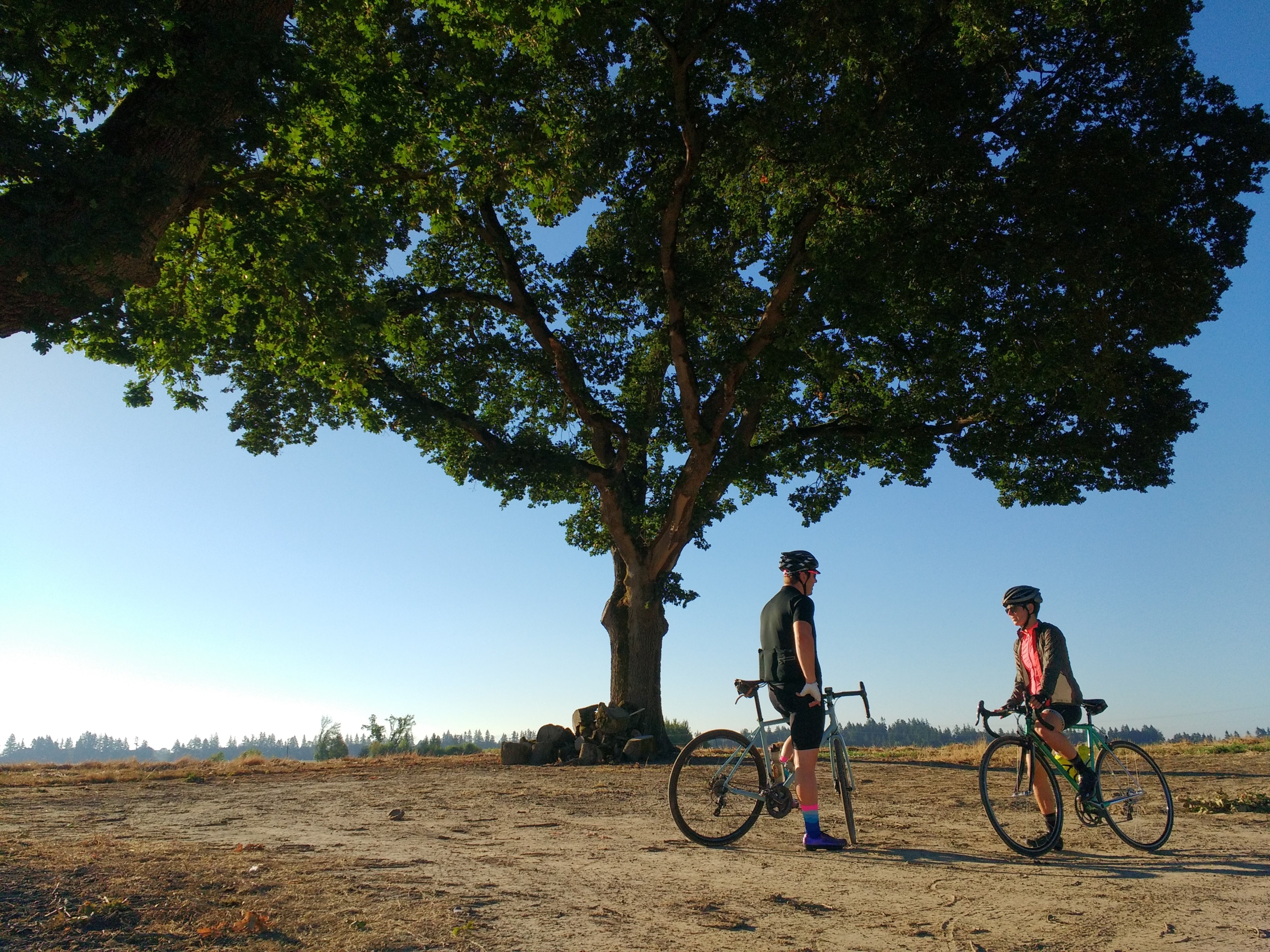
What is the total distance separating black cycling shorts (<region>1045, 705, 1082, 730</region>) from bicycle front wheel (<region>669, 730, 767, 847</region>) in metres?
2.35

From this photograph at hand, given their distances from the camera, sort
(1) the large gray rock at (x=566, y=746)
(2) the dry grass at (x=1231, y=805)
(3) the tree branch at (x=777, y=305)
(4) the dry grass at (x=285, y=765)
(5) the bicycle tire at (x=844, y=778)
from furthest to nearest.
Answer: (1) the large gray rock at (x=566, y=746)
(3) the tree branch at (x=777, y=305)
(4) the dry grass at (x=285, y=765)
(2) the dry grass at (x=1231, y=805)
(5) the bicycle tire at (x=844, y=778)

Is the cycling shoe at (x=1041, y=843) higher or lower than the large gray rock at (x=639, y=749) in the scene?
lower

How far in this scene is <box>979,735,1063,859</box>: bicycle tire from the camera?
6426mm

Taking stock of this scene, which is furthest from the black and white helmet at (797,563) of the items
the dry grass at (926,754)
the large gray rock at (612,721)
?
the large gray rock at (612,721)

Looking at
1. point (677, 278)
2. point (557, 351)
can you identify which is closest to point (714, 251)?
point (677, 278)

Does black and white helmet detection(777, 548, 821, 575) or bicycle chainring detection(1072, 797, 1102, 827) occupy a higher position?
black and white helmet detection(777, 548, 821, 575)

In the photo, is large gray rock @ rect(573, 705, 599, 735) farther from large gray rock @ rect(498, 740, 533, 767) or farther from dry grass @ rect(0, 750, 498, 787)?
dry grass @ rect(0, 750, 498, 787)

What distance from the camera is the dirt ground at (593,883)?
4.15 metres

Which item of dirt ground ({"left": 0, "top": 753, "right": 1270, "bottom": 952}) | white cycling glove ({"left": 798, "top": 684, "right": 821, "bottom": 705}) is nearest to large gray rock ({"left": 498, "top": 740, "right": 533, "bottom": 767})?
dirt ground ({"left": 0, "top": 753, "right": 1270, "bottom": 952})

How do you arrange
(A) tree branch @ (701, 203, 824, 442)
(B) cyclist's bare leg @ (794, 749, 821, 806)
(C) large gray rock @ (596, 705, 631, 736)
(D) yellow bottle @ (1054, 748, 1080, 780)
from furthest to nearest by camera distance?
(C) large gray rock @ (596, 705, 631, 736) < (A) tree branch @ (701, 203, 824, 442) < (D) yellow bottle @ (1054, 748, 1080, 780) < (B) cyclist's bare leg @ (794, 749, 821, 806)

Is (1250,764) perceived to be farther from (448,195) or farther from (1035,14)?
(448,195)

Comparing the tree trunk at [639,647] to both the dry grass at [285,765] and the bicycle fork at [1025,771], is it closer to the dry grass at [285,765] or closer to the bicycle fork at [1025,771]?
the dry grass at [285,765]

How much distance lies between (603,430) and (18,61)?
43.6 ft

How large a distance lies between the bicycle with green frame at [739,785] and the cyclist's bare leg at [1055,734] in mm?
1364
